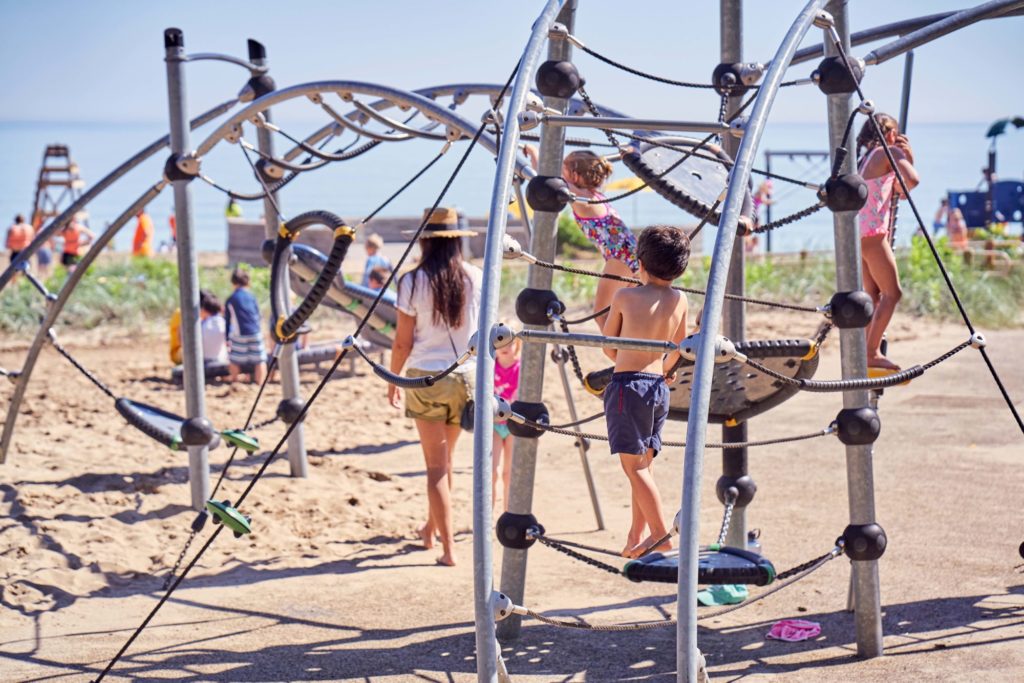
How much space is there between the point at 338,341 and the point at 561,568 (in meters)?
6.69

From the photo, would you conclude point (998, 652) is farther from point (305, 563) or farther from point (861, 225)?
point (305, 563)

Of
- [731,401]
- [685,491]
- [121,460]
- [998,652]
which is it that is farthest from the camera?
[121,460]

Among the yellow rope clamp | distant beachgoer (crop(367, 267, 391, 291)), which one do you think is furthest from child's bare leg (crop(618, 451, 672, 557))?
distant beachgoer (crop(367, 267, 391, 291))

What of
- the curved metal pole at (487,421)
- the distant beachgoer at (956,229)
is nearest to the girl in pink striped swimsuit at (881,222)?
the curved metal pole at (487,421)

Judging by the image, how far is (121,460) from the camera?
26.3ft

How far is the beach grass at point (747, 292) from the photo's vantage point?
13.9 meters

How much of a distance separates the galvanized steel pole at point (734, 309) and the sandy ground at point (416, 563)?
1.29 ft

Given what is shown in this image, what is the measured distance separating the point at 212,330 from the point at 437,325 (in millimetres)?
5887

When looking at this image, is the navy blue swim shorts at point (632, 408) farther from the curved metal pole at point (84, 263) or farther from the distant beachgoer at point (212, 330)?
the distant beachgoer at point (212, 330)

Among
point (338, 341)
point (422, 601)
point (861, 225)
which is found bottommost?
point (422, 601)

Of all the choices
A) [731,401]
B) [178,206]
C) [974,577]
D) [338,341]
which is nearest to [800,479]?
[974,577]

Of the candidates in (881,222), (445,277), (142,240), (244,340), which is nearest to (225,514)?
(445,277)

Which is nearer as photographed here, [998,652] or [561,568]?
[998,652]

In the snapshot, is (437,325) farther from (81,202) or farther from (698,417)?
(81,202)
